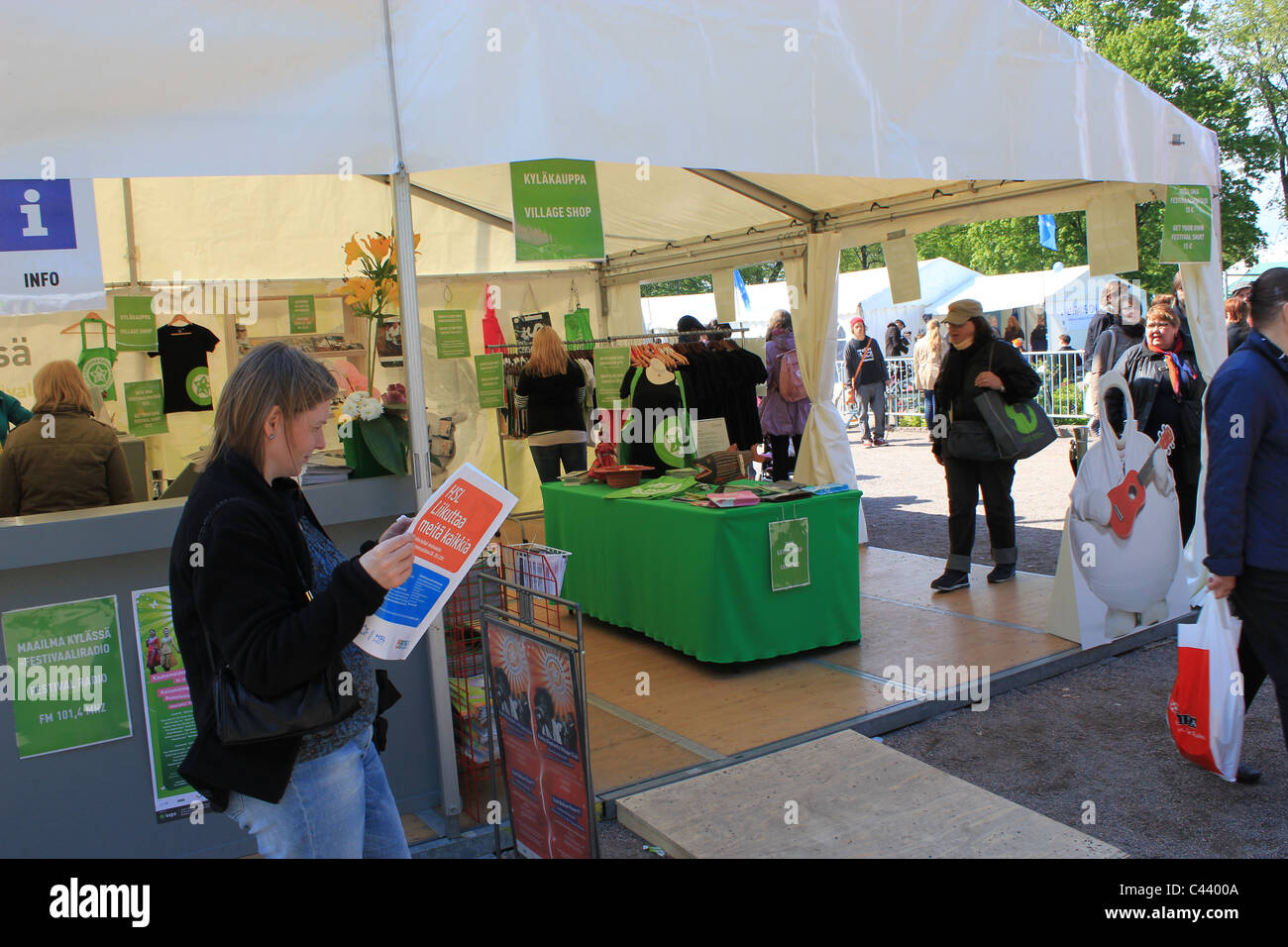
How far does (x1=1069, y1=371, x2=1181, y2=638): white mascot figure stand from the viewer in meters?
4.86

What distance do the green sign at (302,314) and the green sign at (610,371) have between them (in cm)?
290

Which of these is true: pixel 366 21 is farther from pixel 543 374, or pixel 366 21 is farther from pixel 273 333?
pixel 273 333

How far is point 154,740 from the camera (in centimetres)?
311

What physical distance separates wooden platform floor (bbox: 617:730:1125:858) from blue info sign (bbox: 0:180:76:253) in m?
2.39

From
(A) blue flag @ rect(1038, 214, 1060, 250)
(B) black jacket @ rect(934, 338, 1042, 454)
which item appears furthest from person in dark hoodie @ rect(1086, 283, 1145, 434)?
(A) blue flag @ rect(1038, 214, 1060, 250)

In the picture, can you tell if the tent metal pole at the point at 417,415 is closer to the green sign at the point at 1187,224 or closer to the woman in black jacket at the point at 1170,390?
the woman in black jacket at the point at 1170,390

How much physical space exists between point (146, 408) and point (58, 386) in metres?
2.28

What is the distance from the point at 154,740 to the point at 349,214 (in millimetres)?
5894

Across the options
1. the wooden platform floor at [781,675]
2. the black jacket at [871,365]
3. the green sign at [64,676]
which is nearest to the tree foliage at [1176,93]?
the black jacket at [871,365]

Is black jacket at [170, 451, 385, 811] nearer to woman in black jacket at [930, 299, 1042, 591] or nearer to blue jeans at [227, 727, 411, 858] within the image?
blue jeans at [227, 727, 411, 858]

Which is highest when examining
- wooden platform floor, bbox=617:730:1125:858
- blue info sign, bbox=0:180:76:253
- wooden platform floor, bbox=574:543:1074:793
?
blue info sign, bbox=0:180:76:253
